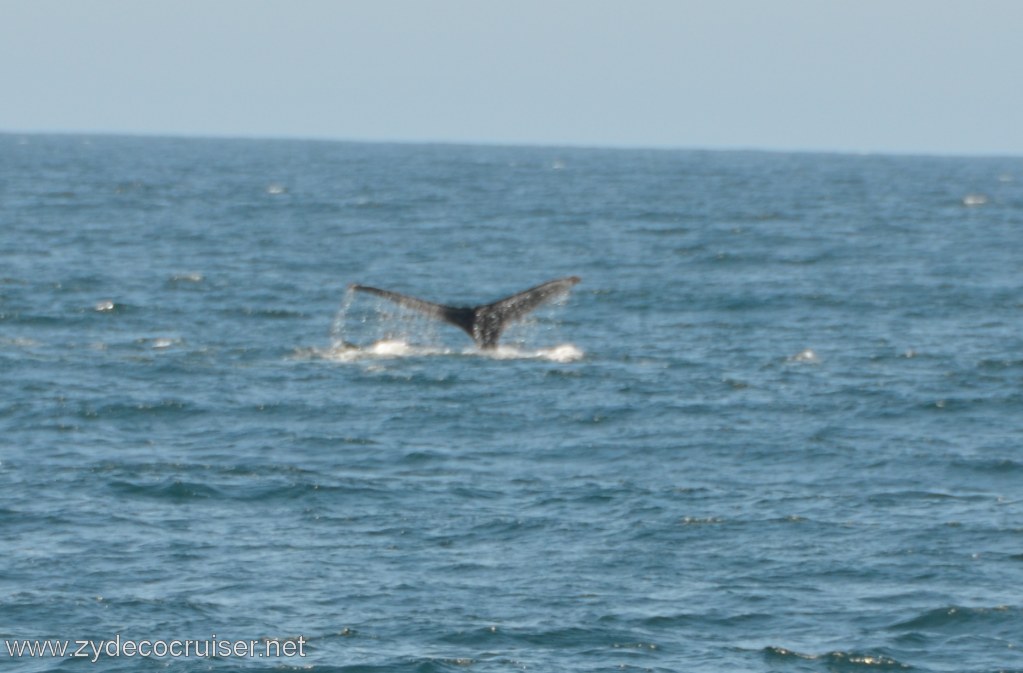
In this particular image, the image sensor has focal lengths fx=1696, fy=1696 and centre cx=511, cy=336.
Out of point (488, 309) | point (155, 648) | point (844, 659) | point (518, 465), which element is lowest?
point (155, 648)

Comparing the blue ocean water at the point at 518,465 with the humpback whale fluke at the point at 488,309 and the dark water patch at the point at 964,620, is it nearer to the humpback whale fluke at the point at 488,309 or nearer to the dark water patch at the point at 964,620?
the dark water patch at the point at 964,620

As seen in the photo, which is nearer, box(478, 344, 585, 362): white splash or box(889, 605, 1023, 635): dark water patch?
box(889, 605, 1023, 635): dark water patch

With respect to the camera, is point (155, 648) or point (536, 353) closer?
point (155, 648)

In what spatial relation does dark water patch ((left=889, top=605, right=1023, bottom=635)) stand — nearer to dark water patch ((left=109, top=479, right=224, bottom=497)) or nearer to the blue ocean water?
the blue ocean water

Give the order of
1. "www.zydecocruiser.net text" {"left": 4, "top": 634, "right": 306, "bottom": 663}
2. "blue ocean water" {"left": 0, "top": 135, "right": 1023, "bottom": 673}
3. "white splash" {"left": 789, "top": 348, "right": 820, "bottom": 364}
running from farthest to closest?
"white splash" {"left": 789, "top": 348, "right": 820, "bottom": 364} < "blue ocean water" {"left": 0, "top": 135, "right": 1023, "bottom": 673} < "www.zydecocruiser.net text" {"left": 4, "top": 634, "right": 306, "bottom": 663}

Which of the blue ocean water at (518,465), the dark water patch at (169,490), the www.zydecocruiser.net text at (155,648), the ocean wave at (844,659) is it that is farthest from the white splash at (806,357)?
the www.zydecocruiser.net text at (155,648)

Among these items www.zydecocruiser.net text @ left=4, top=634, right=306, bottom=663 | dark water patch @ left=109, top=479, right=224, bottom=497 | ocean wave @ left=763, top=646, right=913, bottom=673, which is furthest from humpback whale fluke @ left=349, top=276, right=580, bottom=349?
ocean wave @ left=763, top=646, right=913, bottom=673

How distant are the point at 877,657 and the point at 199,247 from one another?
54866 millimetres

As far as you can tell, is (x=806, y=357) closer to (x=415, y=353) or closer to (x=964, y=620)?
(x=415, y=353)

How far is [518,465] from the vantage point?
30578mm

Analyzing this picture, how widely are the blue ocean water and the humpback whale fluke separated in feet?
2.91

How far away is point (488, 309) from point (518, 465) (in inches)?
386

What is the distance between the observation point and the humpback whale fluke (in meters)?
36.6

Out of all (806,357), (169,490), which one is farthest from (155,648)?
(806,357)
